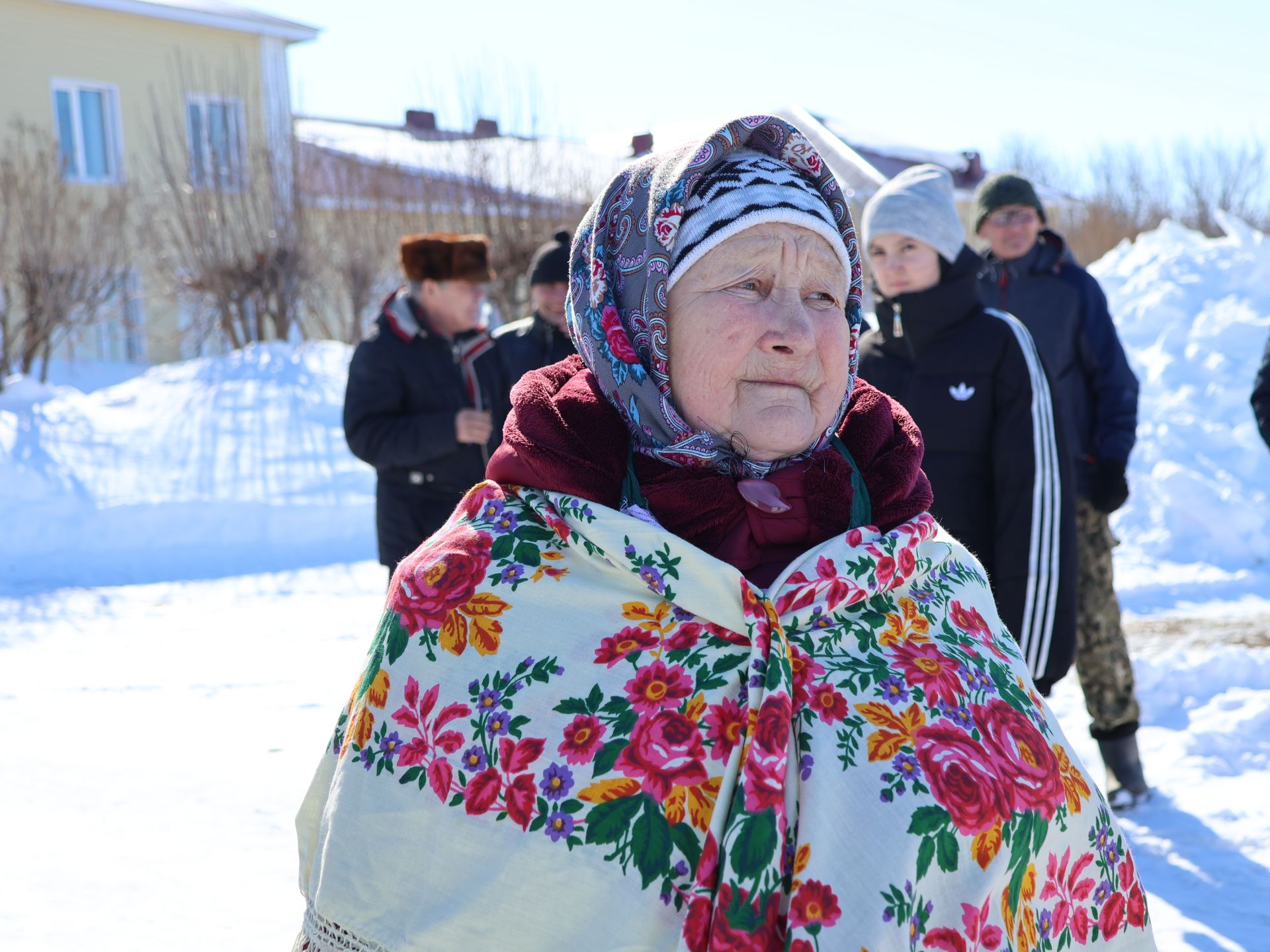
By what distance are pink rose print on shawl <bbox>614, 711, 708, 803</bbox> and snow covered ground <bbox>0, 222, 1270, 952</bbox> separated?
2324 mm

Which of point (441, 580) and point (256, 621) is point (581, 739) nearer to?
point (441, 580)

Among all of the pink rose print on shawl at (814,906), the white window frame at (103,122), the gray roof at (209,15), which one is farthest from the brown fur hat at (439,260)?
the gray roof at (209,15)

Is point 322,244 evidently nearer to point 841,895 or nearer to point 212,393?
point 212,393

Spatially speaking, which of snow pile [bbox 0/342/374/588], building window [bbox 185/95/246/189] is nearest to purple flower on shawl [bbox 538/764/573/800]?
snow pile [bbox 0/342/374/588]

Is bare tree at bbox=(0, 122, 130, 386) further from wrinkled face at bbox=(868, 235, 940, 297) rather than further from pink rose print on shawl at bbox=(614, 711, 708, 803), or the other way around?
pink rose print on shawl at bbox=(614, 711, 708, 803)

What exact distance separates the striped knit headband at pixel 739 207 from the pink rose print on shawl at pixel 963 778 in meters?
0.70

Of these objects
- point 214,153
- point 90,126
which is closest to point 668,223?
point 214,153

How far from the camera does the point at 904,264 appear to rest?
3.53 m

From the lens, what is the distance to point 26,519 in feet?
29.7

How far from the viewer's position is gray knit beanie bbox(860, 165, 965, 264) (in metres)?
3.53

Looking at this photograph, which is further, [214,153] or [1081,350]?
[214,153]

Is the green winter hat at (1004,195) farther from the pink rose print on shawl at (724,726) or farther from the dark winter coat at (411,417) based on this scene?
the pink rose print on shawl at (724,726)

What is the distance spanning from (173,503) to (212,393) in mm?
3399

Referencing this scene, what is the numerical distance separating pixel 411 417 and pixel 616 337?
3.16 metres
